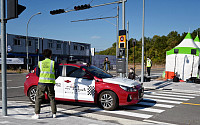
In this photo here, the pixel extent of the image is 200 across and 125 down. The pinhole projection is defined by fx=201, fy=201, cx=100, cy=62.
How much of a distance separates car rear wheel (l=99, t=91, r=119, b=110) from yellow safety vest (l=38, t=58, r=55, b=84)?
6.37 feet

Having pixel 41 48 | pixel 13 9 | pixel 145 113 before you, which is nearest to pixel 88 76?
pixel 145 113

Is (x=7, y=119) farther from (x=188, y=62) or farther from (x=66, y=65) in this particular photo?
(x=188, y=62)

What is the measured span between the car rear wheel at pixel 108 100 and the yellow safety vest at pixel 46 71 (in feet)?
6.37

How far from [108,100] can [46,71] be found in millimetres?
2329

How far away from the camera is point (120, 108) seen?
6980 mm

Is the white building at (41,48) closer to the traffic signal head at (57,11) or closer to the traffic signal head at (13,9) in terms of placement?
the traffic signal head at (57,11)

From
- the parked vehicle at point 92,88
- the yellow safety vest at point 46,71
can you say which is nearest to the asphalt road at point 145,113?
the parked vehicle at point 92,88

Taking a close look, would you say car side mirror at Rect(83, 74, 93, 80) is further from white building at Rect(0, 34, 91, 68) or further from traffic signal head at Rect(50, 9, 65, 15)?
white building at Rect(0, 34, 91, 68)

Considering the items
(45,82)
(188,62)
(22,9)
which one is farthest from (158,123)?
(188,62)

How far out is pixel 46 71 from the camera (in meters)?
5.42

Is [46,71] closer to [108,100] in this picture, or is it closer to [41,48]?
[108,100]

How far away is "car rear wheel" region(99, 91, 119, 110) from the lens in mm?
6512

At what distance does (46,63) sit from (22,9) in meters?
1.51

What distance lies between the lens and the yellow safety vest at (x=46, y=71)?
5398 mm
